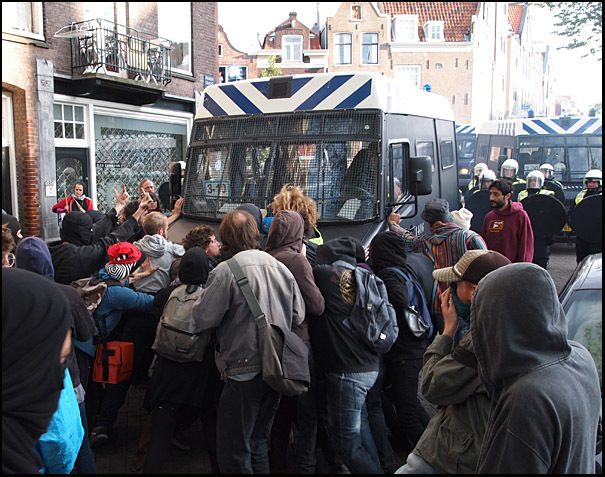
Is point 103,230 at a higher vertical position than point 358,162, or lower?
lower

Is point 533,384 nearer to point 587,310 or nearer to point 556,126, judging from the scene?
point 587,310

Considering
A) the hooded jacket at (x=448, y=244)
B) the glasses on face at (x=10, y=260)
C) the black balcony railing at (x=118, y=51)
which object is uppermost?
the black balcony railing at (x=118, y=51)

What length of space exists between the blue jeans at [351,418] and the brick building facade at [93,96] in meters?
9.87

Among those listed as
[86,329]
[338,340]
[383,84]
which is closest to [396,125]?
[383,84]

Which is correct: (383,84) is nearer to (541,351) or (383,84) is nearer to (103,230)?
(103,230)

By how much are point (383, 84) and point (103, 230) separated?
128 inches

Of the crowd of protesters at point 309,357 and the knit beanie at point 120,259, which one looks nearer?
the crowd of protesters at point 309,357

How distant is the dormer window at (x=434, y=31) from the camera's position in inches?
1710

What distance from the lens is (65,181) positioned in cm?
1333

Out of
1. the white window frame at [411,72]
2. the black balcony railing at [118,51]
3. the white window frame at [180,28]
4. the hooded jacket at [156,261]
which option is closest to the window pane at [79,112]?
the black balcony railing at [118,51]

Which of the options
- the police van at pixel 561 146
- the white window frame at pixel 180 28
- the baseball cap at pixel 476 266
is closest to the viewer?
the baseball cap at pixel 476 266

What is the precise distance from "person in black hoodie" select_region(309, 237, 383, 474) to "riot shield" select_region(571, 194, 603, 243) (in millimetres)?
5245

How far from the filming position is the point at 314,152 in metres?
6.42

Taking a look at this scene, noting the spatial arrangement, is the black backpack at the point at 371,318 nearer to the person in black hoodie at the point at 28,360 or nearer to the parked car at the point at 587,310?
the parked car at the point at 587,310
